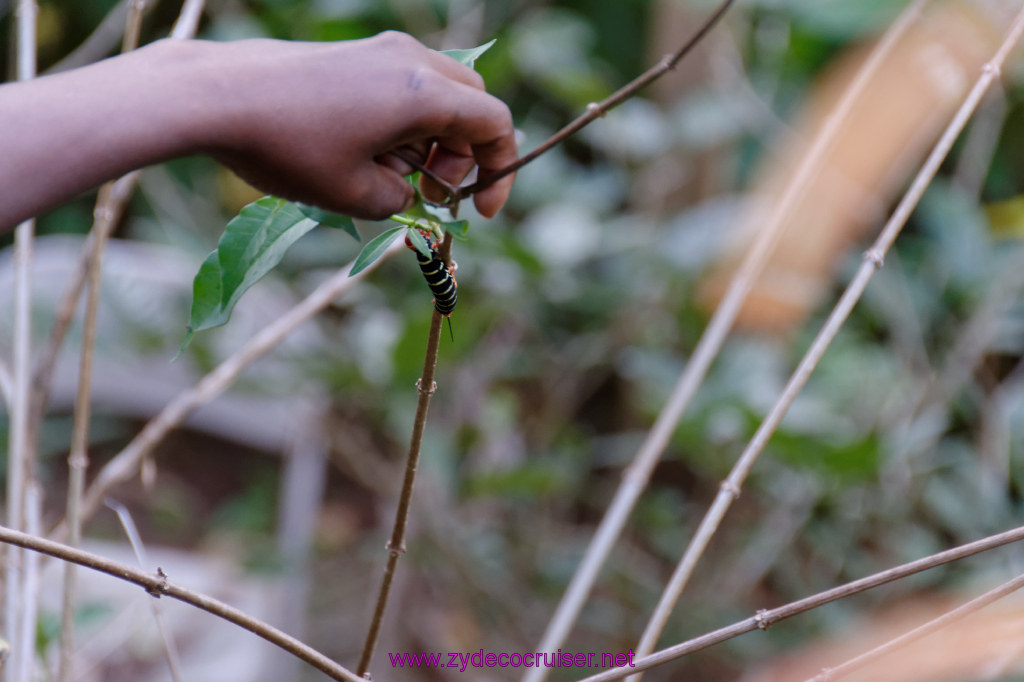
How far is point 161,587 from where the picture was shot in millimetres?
320

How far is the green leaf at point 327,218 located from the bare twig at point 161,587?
0.49 feet

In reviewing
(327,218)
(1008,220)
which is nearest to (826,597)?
(327,218)

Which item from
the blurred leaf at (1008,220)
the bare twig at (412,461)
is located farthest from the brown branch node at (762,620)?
the blurred leaf at (1008,220)

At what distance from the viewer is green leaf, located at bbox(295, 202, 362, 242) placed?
340 mm

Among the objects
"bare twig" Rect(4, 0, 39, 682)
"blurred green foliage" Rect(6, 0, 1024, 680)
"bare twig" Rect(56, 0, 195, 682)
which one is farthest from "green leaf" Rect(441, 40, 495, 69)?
"blurred green foliage" Rect(6, 0, 1024, 680)

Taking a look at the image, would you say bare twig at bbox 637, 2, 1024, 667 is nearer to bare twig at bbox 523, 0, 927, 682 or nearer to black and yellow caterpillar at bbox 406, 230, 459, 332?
bare twig at bbox 523, 0, 927, 682

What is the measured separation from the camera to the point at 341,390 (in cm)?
100

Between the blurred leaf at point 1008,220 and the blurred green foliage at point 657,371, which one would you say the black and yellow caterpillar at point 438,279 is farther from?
the blurred leaf at point 1008,220

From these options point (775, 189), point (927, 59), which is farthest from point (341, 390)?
point (927, 59)

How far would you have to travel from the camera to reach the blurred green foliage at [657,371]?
3.20 ft

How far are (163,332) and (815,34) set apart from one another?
0.92 metres

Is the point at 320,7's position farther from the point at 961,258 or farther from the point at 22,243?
the point at 961,258

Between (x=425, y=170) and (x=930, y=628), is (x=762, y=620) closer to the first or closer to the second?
(x=930, y=628)

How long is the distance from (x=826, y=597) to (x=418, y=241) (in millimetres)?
212
